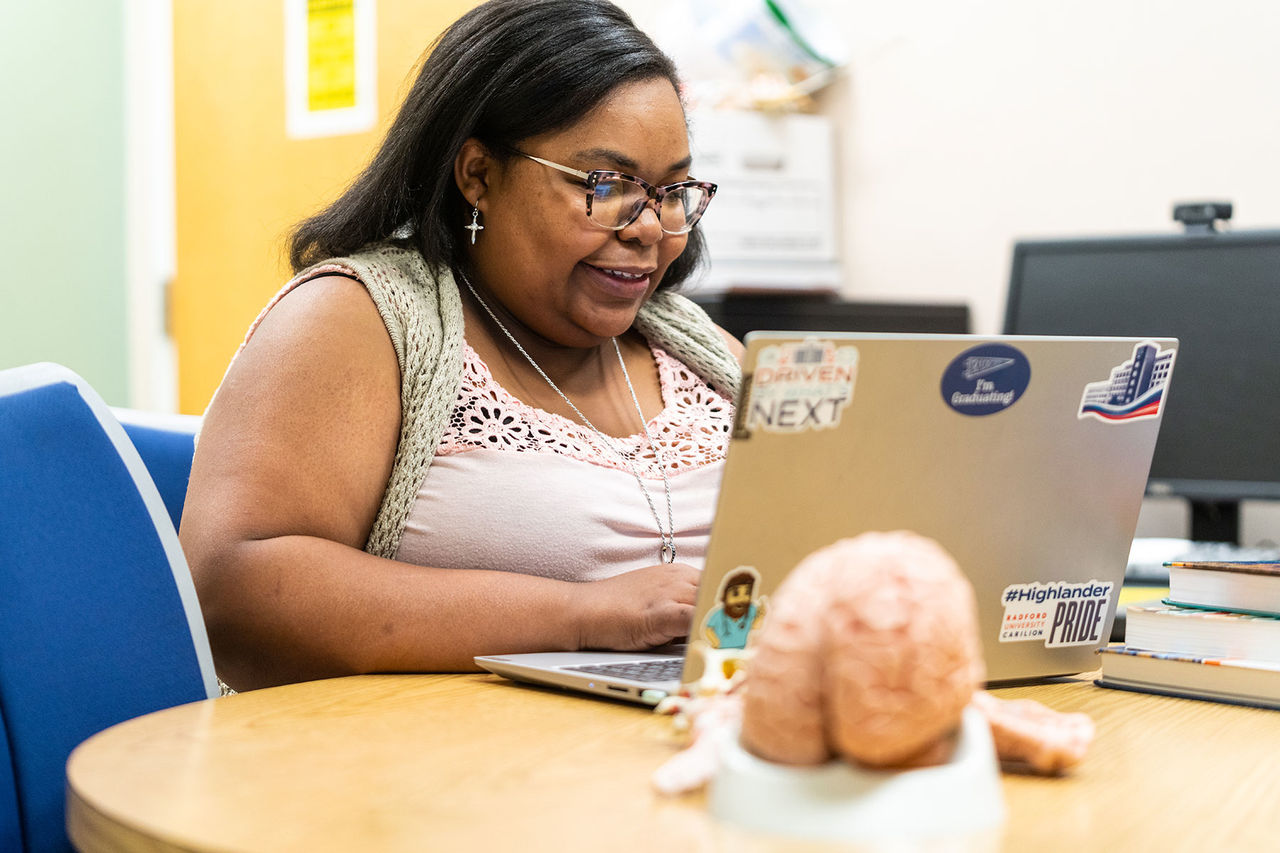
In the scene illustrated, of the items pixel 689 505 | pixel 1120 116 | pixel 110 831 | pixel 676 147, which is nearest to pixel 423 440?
pixel 689 505

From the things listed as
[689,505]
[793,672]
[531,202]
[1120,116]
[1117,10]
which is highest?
[1117,10]

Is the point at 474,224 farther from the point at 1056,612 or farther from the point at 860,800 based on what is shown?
the point at 860,800

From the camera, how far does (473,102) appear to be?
1.36m

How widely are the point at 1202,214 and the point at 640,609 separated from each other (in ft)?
4.41

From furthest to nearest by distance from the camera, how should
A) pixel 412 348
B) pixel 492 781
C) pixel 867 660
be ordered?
pixel 412 348
pixel 492 781
pixel 867 660

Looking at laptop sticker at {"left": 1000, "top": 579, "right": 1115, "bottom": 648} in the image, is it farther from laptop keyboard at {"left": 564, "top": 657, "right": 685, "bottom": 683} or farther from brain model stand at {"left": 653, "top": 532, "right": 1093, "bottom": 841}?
brain model stand at {"left": 653, "top": 532, "right": 1093, "bottom": 841}

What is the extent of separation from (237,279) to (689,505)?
6.21 feet

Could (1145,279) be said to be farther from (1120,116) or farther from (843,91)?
(843,91)

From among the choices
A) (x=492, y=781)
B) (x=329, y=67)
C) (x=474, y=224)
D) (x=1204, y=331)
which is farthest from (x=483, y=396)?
(x=329, y=67)

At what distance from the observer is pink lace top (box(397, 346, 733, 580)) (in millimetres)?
1200

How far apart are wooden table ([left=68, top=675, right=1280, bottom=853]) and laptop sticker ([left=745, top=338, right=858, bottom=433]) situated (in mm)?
191

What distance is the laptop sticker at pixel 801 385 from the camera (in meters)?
0.70

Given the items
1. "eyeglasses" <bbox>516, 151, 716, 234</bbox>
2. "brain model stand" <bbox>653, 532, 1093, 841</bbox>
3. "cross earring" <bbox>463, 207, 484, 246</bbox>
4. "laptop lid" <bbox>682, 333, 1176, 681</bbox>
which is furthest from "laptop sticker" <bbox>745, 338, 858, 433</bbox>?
"cross earring" <bbox>463, 207, 484, 246</bbox>

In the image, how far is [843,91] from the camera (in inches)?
106
